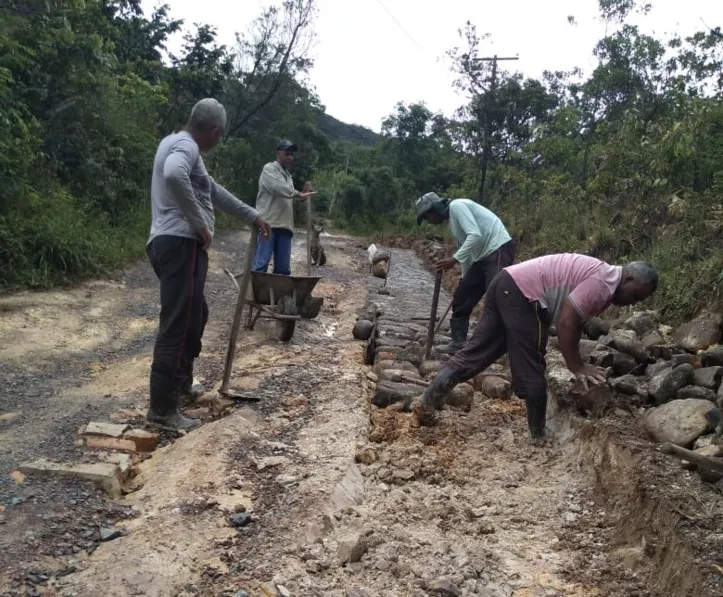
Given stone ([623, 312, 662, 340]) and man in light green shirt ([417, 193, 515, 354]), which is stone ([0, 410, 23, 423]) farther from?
stone ([623, 312, 662, 340])

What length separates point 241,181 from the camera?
66.1 feet

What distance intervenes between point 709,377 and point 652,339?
1.14 meters

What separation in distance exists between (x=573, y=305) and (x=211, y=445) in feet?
6.37

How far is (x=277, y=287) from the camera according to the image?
590 cm

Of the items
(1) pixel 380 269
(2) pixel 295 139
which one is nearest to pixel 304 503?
(1) pixel 380 269

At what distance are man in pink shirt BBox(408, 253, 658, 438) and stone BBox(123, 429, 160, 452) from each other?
1477 millimetres

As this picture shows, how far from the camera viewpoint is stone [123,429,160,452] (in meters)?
3.39

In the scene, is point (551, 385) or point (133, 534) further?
point (551, 385)

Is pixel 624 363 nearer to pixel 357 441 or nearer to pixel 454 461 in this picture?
pixel 454 461

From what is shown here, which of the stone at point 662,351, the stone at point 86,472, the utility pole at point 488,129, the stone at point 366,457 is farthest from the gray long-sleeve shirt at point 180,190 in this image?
the utility pole at point 488,129

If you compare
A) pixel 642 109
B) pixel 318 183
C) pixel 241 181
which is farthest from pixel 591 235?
pixel 318 183

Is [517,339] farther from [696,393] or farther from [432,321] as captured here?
[432,321]

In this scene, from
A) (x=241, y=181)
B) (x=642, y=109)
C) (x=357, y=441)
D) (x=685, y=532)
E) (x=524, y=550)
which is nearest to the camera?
(x=685, y=532)

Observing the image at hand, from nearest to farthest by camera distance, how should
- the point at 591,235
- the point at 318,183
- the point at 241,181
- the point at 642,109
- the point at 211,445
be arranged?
the point at 211,445 → the point at 591,235 → the point at 642,109 → the point at 241,181 → the point at 318,183
